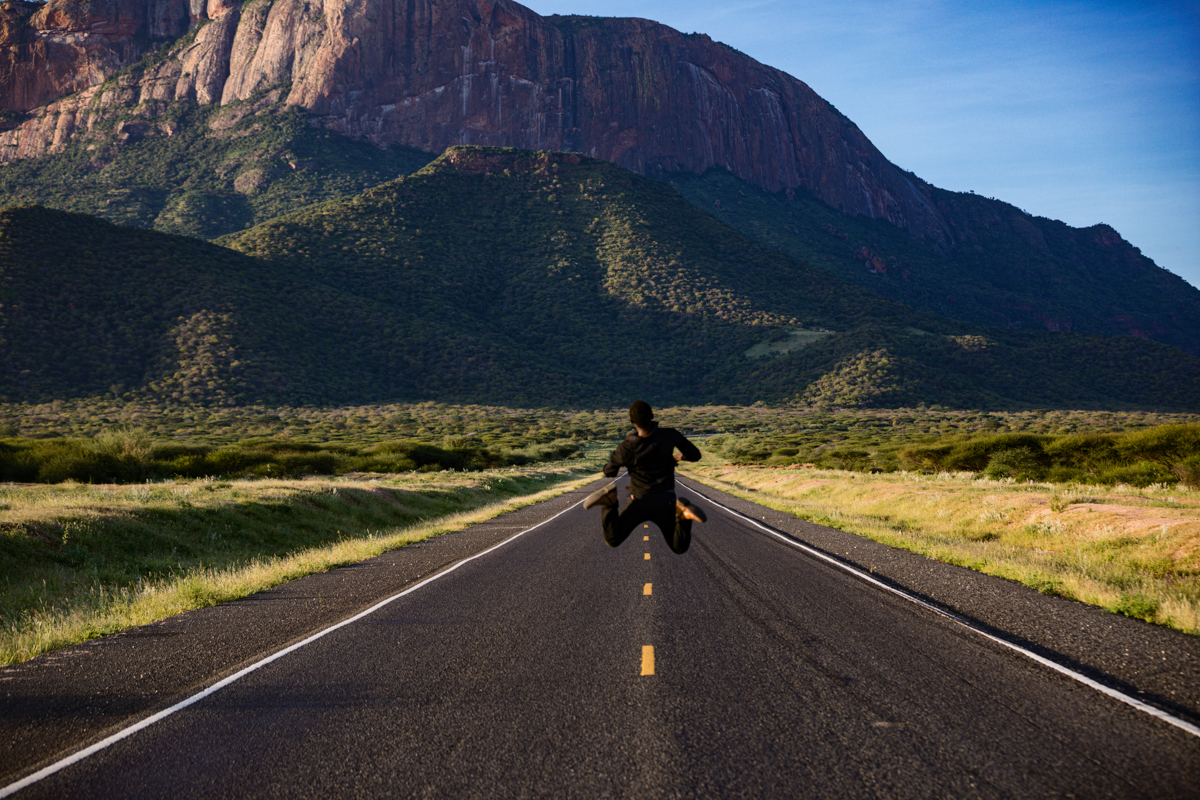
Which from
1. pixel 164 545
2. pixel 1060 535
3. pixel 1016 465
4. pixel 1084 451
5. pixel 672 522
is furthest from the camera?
pixel 1016 465

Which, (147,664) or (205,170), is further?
(205,170)

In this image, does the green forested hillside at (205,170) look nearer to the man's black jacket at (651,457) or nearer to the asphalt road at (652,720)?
the man's black jacket at (651,457)

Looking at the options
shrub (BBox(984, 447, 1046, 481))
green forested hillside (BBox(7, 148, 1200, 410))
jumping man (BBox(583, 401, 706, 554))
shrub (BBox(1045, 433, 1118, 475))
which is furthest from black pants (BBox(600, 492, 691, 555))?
green forested hillside (BBox(7, 148, 1200, 410))

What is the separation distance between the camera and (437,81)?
165375mm

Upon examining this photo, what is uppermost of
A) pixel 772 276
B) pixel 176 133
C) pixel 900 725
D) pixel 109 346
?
pixel 176 133

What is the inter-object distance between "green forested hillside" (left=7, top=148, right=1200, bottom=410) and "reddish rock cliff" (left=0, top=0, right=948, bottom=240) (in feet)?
195

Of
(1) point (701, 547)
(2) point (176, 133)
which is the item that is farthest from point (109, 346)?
(2) point (176, 133)

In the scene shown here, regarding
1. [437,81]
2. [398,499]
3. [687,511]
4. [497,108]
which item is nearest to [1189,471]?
[687,511]

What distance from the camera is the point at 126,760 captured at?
4633mm

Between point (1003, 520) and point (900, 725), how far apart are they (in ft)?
47.8

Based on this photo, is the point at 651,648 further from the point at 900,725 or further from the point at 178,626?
the point at 178,626

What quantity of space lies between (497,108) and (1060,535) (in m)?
176

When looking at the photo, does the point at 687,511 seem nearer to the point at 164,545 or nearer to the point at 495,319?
the point at 164,545

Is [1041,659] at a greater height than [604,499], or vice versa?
[604,499]
